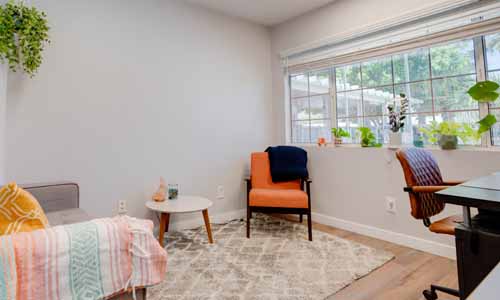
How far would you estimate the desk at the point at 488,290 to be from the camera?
40 centimetres

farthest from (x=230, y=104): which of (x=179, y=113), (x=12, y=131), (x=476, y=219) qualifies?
(x=476, y=219)

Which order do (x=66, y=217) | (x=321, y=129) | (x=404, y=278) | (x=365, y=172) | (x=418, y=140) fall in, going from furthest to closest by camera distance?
(x=321, y=129) → (x=365, y=172) → (x=418, y=140) → (x=404, y=278) → (x=66, y=217)

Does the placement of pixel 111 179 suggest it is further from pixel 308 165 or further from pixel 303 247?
pixel 308 165

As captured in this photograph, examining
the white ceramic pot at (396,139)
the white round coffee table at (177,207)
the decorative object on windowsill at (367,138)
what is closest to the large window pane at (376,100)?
the decorative object on windowsill at (367,138)

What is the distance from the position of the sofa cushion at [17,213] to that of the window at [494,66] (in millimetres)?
2974

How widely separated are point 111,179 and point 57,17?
1.46m

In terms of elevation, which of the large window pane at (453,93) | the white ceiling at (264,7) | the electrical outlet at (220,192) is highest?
the white ceiling at (264,7)

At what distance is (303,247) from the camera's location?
245 centimetres

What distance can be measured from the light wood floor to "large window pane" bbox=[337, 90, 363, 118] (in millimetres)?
1474

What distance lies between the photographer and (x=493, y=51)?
84.0 inches

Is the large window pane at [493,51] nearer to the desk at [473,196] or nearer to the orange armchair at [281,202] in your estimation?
the desk at [473,196]

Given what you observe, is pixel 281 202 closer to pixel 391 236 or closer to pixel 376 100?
pixel 391 236

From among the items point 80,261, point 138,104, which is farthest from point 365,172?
point 80,261

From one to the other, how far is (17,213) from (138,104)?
1901mm
